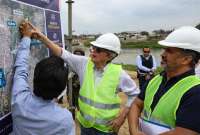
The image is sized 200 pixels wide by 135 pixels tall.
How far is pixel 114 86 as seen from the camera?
3.69 metres

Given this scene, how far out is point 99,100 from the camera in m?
3.61

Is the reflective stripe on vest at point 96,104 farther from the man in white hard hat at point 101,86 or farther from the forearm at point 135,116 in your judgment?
the forearm at point 135,116

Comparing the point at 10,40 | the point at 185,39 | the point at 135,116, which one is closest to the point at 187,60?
the point at 185,39

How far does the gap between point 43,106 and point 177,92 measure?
97 centimetres

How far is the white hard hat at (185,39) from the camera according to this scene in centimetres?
279

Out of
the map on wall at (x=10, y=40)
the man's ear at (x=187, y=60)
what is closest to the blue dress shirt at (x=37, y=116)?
the map on wall at (x=10, y=40)

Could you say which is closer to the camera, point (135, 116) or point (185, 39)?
point (185, 39)

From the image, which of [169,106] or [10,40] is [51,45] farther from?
[169,106]

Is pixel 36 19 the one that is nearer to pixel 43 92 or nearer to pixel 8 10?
pixel 8 10

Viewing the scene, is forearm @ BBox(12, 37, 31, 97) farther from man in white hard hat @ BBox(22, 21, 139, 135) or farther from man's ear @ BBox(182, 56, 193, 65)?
man's ear @ BBox(182, 56, 193, 65)

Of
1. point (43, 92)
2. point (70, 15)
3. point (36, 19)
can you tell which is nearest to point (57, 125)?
point (43, 92)

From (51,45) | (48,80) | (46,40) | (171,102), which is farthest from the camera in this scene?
(51,45)

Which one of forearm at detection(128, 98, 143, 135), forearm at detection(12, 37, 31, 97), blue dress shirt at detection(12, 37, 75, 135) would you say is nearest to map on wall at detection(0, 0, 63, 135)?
forearm at detection(12, 37, 31, 97)

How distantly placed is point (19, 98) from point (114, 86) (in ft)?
4.62
